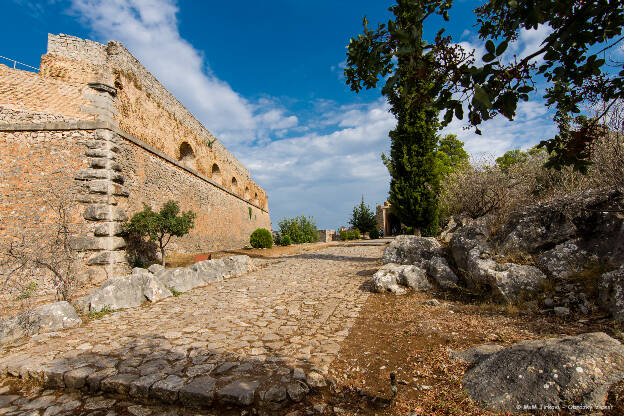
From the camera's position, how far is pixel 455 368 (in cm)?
268

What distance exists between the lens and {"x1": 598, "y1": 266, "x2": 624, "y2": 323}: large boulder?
3.01 m

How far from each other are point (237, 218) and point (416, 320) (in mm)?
18927

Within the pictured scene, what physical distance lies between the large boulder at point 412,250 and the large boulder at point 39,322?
660cm

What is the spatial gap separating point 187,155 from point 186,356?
14.0m

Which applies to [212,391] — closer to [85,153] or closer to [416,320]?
[416,320]

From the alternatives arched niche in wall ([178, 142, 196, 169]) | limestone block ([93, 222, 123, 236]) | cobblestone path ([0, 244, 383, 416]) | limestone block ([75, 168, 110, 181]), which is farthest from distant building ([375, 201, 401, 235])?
cobblestone path ([0, 244, 383, 416])

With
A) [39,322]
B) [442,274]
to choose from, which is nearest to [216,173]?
[39,322]

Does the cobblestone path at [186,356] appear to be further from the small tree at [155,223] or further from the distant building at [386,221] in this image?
the distant building at [386,221]

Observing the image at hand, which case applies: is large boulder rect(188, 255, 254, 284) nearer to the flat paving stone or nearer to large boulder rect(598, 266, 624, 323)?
the flat paving stone

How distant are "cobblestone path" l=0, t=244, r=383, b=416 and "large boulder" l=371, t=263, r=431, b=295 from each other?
0.58 meters

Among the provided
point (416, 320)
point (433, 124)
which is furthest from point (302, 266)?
point (433, 124)

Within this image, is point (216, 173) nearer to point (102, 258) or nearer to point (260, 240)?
point (260, 240)

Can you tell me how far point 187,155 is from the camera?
1557cm

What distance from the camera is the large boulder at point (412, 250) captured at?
7.17 m
